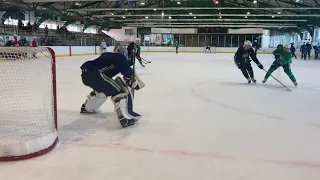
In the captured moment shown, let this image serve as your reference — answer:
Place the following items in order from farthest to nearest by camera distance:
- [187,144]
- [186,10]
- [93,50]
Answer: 1. [186,10]
2. [93,50]
3. [187,144]

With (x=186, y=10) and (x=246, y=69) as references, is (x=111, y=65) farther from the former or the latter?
(x=186, y=10)

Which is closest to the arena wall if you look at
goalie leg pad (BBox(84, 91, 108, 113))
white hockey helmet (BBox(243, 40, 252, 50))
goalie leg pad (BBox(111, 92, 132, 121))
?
white hockey helmet (BBox(243, 40, 252, 50))

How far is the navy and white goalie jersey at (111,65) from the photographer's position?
9.42 feet

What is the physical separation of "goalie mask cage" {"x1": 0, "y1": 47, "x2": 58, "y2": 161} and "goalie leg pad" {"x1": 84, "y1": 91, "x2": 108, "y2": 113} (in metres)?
0.49

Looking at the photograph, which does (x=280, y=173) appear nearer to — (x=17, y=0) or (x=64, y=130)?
(x=64, y=130)

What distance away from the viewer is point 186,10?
24.6 meters

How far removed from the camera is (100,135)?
283 cm

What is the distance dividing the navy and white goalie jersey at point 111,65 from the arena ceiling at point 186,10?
14059mm

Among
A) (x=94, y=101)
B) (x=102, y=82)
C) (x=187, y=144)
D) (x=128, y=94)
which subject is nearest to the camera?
(x=187, y=144)

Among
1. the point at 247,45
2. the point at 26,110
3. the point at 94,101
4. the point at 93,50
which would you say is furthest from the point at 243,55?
the point at 93,50

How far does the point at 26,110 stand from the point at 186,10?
22433mm

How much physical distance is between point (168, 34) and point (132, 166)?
32397 millimetres

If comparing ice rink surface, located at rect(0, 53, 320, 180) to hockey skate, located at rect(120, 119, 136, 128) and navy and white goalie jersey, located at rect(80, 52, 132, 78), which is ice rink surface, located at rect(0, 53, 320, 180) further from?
navy and white goalie jersey, located at rect(80, 52, 132, 78)

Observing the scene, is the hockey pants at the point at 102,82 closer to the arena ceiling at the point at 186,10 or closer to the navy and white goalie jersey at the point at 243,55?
the navy and white goalie jersey at the point at 243,55
